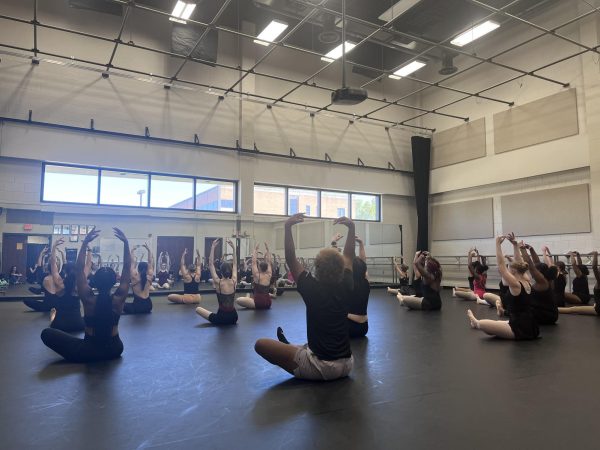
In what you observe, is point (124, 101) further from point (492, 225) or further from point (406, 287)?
point (492, 225)

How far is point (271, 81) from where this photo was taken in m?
13.5

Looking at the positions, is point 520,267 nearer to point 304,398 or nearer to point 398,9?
point 304,398

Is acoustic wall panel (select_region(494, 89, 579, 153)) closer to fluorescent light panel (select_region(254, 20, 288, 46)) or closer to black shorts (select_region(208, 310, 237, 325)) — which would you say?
fluorescent light panel (select_region(254, 20, 288, 46))

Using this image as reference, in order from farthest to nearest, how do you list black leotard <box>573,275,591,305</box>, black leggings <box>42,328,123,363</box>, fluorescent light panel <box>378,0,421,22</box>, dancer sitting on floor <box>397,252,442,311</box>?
1. fluorescent light panel <box>378,0,421,22</box>
2. black leotard <box>573,275,591,305</box>
3. dancer sitting on floor <box>397,252,442,311</box>
4. black leggings <box>42,328,123,363</box>

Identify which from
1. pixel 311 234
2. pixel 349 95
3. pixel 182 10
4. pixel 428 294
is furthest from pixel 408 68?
pixel 349 95

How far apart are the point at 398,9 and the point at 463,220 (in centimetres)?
689

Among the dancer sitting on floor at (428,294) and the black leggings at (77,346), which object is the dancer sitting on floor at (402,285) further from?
the black leggings at (77,346)

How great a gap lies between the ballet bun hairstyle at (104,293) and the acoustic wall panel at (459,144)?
41.9ft

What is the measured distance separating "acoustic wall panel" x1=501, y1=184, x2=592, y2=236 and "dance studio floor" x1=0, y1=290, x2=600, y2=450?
25.0 ft

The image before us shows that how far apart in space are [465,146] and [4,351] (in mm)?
13617

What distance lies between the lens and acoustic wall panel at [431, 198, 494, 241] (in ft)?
44.1

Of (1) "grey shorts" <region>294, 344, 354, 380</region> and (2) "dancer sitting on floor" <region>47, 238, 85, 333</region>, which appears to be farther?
(2) "dancer sitting on floor" <region>47, 238, 85, 333</region>

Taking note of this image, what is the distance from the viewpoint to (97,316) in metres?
3.51

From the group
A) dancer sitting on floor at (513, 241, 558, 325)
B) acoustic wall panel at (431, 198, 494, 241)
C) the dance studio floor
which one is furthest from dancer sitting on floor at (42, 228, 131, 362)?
acoustic wall panel at (431, 198, 494, 241)
